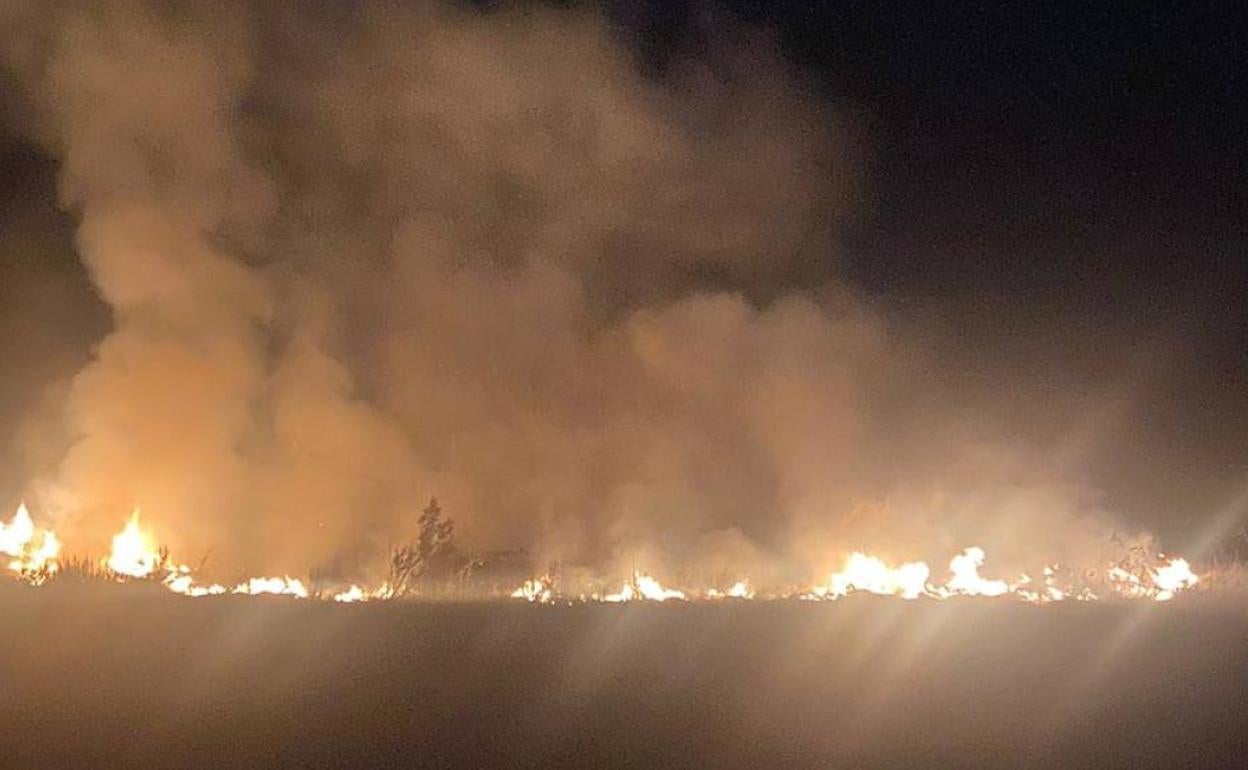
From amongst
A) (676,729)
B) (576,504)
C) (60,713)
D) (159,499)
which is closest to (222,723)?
(60,713)

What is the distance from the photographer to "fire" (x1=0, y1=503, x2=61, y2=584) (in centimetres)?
1747

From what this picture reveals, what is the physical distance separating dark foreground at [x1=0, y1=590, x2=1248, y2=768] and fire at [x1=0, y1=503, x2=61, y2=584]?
3.26 meters

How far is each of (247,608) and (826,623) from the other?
7629mm

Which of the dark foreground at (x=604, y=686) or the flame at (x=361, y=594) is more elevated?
the flame at (x=361, y=594)

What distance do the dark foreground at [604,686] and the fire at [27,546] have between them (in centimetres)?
326

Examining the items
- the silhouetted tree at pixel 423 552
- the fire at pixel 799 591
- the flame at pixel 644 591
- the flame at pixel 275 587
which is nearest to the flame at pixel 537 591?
the fire at pixel 799 591

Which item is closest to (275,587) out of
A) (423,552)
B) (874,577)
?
(423,552)

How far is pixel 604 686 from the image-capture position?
11727 millimetres

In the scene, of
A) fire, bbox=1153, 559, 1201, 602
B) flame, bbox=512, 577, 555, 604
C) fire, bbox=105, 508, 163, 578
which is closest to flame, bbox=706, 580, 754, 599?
flame, bbox=512, 577, 555, 604

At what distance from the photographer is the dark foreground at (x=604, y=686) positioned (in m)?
9.23

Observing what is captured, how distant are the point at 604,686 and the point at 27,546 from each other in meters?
11.6

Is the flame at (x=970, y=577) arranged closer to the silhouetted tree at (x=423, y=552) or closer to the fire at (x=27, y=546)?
the silhouetted tree at (x=423, y=552)

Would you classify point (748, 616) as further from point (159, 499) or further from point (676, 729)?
point (159, 499)

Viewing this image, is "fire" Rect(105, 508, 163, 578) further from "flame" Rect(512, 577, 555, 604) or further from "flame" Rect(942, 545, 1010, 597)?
"flame" Rect(942, 545, 1010, 597)
